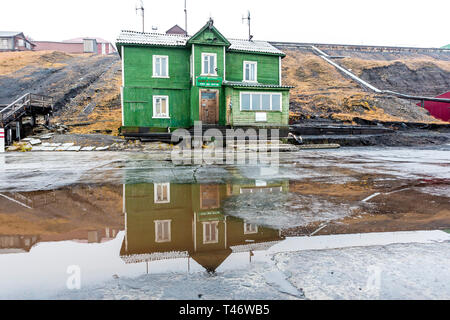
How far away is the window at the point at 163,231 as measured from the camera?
387cm

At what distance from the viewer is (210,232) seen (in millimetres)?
4109

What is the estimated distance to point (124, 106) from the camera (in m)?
23.1

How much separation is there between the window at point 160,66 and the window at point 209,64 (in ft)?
9.49

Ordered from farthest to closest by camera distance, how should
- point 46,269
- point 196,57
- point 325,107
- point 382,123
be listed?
point 325,107
point 382,123
point 196,57
point 46,269

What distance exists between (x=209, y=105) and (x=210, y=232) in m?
20.5

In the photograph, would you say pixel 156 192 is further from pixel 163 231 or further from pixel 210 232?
pixel 210 232

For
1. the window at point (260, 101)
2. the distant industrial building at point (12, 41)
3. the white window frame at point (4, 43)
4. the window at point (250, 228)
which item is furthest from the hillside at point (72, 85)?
the window at point (250, 228)

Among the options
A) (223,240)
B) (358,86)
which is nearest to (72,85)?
(358,86)

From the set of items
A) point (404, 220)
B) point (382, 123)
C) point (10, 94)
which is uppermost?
point (10, 94)

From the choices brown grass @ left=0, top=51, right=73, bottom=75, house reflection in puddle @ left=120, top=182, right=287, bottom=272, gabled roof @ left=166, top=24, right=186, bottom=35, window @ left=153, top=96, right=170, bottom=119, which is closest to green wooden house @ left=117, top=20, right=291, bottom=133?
window @ left=153, top=96, right=170, bottom=119

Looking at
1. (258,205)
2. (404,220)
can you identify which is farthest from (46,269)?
(404,220)

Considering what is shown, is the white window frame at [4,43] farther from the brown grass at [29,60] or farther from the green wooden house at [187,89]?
the green wooden house at [187,89]
